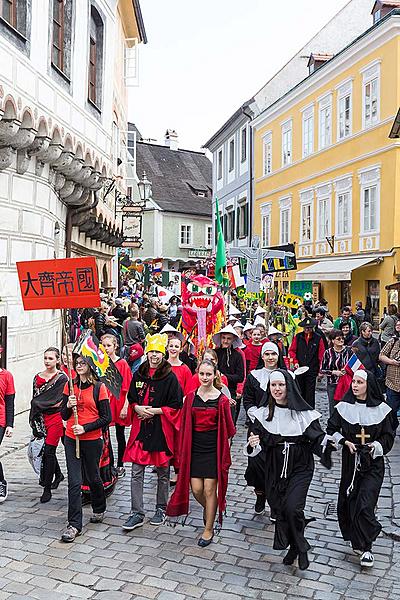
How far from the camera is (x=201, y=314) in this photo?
1075 centimetres

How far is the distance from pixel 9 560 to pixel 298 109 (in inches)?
1061

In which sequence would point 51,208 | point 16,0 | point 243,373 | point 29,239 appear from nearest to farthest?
1. point 243,373
2. point 16,0
3. point 29,239
4. point 51,208

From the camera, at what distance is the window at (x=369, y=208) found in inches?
926

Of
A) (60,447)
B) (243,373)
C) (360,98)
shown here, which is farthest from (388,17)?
(60,447)

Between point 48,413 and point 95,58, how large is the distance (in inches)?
423

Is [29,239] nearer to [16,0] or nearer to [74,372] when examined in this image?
[16,0]

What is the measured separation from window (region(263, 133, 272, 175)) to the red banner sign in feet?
90.1

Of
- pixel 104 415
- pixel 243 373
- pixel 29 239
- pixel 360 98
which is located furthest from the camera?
pixel 360 98

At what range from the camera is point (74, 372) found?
6.61m

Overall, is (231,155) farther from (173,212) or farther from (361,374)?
(361,374)

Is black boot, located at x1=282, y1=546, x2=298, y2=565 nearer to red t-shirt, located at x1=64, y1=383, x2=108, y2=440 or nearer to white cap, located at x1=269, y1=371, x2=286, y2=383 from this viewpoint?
white cap, located at x1=269, y1=371, x2=286, y2=383

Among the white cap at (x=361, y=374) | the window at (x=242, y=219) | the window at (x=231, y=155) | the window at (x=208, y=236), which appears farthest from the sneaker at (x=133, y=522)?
the window at (x=208, y=236)

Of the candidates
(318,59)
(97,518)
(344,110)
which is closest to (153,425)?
(97,518)

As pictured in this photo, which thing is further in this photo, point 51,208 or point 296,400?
point 51,208
